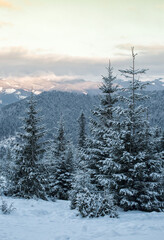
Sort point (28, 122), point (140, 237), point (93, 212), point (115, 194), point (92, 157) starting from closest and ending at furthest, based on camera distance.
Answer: point (140, 237) < point (93, 212) < point (115, 194) < point (92, 157) < point (28, 122)

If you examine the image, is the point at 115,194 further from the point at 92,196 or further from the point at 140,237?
the point at 140,237

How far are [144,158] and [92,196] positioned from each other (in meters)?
4.21

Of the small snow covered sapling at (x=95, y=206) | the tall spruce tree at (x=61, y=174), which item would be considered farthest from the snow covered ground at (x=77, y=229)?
the tall spruce tree at (x=61, y=174)

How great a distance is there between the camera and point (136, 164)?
13094mm

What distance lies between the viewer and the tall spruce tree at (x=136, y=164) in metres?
13.4

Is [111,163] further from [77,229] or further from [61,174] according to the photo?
[61,174]

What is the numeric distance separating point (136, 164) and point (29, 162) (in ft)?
29.2

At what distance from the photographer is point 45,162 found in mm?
19094

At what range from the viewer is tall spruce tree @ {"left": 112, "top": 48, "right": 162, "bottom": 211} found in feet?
43.9

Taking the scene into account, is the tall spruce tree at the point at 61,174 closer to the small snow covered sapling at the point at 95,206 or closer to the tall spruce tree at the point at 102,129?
the tall spruce tree at the point at 102,129

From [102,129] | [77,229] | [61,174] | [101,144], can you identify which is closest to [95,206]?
[77,229]

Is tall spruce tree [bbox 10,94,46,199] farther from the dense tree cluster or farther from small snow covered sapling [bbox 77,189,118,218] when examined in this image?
small snow covered sapling [bbox 77,189,118,218]

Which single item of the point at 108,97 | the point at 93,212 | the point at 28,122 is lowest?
the point at 93,212

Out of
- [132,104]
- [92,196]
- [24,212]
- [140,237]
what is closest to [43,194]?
[24,212]
